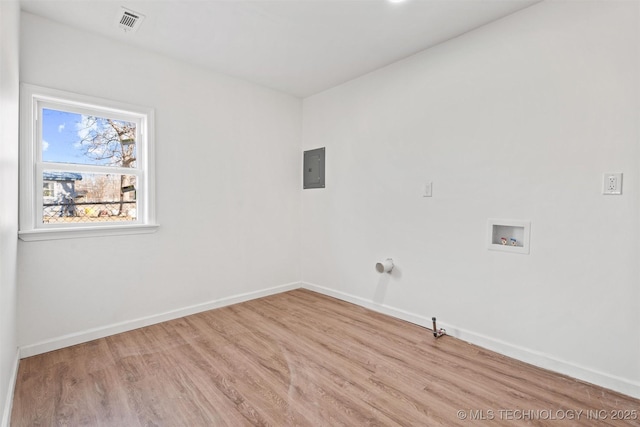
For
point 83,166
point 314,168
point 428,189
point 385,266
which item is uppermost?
point 314,168

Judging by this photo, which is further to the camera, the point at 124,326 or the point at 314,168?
the point at 314,168

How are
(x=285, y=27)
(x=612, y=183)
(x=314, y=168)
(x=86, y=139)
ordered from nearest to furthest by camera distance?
(x=612, y=183) → (x=285, y=27) → (x=86, y=139) → (x=314, y=168)

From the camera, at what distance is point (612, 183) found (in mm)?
1905

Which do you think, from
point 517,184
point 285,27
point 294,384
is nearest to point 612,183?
point 517,184

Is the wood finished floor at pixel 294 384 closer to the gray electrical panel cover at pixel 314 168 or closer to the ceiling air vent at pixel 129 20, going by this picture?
the gray electrical panel cover at pixel 314 168

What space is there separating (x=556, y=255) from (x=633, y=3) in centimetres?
156

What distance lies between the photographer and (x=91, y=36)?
2.51 metres

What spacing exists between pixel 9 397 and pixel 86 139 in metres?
1.88

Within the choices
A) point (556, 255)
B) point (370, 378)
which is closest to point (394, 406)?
point (370, 378)

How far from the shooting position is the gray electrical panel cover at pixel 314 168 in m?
3.85

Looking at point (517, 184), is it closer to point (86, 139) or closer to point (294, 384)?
point (294, 384)

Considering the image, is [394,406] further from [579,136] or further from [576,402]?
[579,136]

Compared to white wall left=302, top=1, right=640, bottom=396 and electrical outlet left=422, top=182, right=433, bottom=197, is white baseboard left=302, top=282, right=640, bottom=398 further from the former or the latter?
electrical outlet left=422, top=182, right=433, bottom=197

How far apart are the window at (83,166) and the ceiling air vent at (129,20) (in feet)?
1.98
